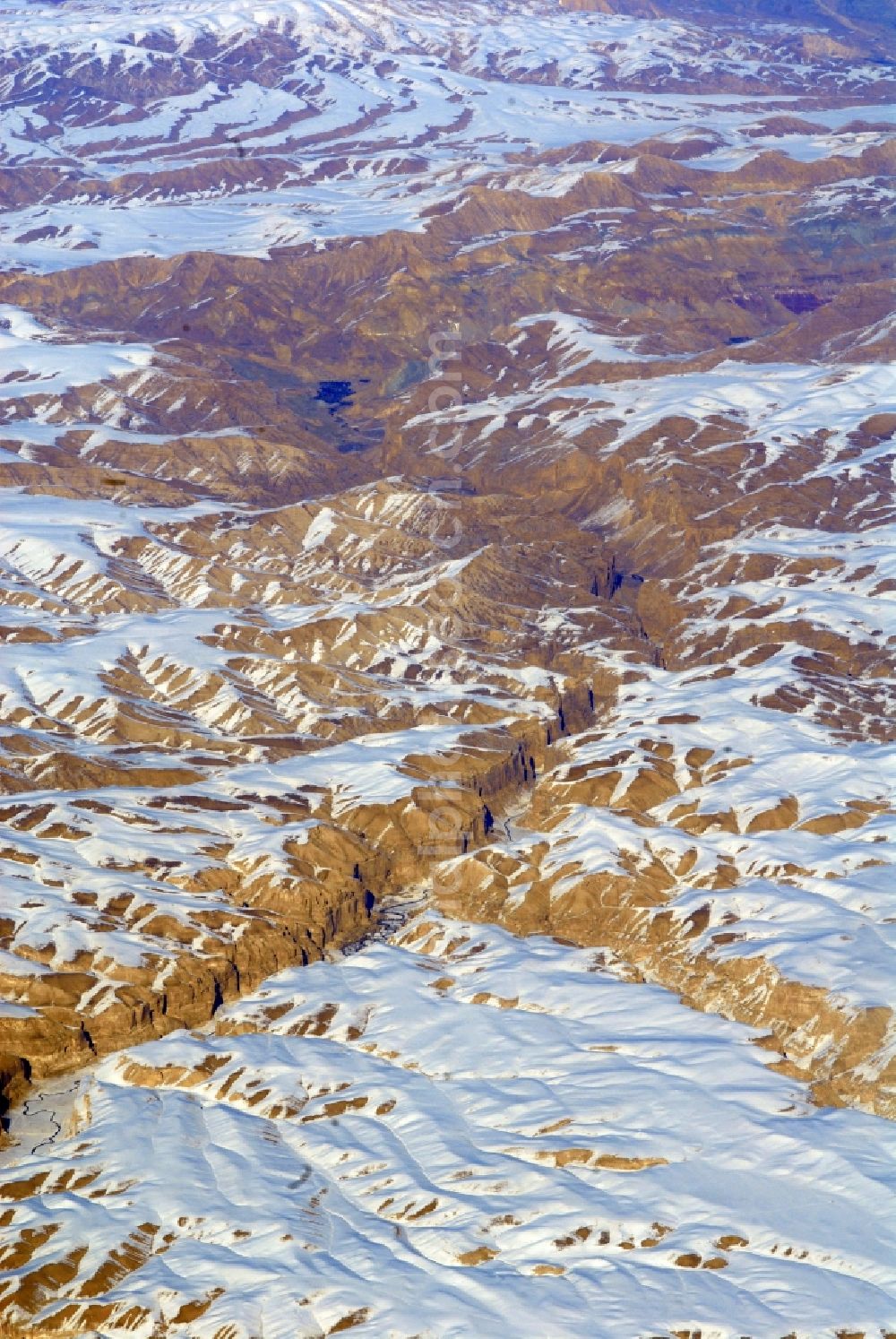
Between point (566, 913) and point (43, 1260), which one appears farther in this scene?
point (566, 913)

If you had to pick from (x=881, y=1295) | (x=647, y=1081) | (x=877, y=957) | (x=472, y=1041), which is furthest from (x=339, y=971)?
(x=881, y=1295)

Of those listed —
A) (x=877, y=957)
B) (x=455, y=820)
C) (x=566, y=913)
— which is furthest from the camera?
(x=455, y=820)

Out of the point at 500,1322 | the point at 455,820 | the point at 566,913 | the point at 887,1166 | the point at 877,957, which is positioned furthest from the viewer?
the point at 455,820

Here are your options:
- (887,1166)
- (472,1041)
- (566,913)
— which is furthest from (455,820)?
(887,1166)

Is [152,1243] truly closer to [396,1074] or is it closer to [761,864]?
[396,1074]

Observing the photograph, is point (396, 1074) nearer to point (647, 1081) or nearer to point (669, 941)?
point (647, 1081)

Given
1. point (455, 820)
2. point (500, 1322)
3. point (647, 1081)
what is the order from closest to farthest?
point (500, 1322) < point (647, 1081) < point (455, 820)
